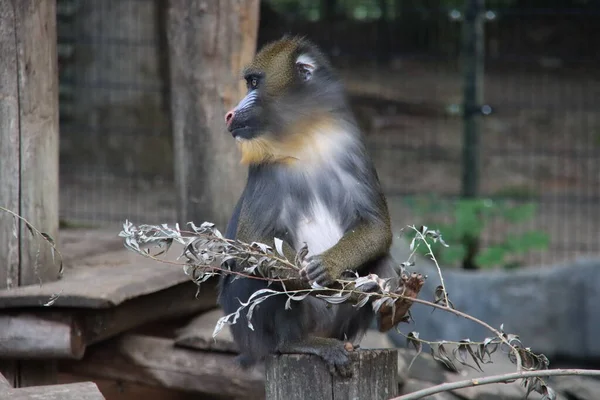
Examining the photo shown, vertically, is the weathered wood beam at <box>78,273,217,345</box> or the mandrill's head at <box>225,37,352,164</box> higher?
the mandrill's head at <box>225,37,352,164</box>

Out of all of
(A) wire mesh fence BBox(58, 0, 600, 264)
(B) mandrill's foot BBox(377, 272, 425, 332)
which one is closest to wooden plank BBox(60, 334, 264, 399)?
(B) mandrill's foot BBox(377, 272, 425, 332)

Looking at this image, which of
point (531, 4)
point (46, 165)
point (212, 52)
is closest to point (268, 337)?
point (46, 165)

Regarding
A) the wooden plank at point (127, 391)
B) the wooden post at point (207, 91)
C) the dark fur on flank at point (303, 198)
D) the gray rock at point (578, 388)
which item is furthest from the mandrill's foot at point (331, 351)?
the gray rock at point (578, 388)

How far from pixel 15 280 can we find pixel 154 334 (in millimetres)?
967

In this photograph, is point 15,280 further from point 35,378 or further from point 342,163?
point 342,163

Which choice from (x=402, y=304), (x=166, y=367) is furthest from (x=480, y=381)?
(x=166, y=367)

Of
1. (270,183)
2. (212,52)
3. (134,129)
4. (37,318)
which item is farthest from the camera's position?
(134,129)

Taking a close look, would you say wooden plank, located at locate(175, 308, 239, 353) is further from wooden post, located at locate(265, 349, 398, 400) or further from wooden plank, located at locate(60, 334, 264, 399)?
wooden post, located at locate(265, 349, 398, 400)

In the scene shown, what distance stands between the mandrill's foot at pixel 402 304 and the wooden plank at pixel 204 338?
4.02 feet

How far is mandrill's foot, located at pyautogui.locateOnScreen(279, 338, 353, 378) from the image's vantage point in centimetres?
381

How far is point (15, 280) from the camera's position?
4.88 meters

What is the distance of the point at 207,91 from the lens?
5.57 metres

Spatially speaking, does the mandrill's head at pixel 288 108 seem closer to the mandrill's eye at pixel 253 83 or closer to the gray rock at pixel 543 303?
the mandrill's eye at pixel 253 83

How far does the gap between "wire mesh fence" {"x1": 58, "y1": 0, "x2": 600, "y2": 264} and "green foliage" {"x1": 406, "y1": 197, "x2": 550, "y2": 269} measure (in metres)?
0.03
